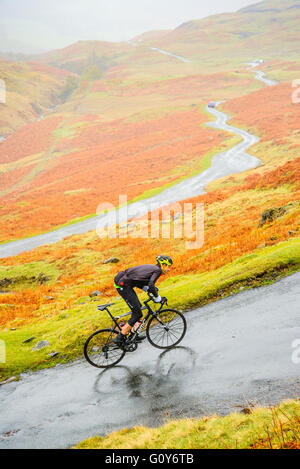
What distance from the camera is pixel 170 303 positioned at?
11898 millimetres

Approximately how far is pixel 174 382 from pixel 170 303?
4.09 metres

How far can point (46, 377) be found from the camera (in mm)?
9695

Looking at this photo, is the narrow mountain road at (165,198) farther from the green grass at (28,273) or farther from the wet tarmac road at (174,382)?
the wet tarmac road at (174,382)

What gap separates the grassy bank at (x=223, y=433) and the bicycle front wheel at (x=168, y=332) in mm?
3218

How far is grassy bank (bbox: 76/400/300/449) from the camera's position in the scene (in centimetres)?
498

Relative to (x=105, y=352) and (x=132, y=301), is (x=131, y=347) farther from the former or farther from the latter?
(x=132, y=301)

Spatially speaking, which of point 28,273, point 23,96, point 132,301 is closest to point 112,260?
point 28,273

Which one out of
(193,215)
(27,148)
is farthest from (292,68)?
(193,215)

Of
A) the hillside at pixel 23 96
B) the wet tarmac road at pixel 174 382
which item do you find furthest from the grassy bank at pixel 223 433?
the hillside at pixel 23 96

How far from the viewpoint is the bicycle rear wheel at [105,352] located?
30.7ft

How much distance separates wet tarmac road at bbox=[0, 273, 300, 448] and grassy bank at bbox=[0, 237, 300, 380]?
93cm

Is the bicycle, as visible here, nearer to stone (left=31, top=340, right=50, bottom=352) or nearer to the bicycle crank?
the bicycle crank

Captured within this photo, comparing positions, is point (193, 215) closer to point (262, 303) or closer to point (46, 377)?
point (262, 303)

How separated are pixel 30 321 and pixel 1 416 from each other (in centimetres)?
801
